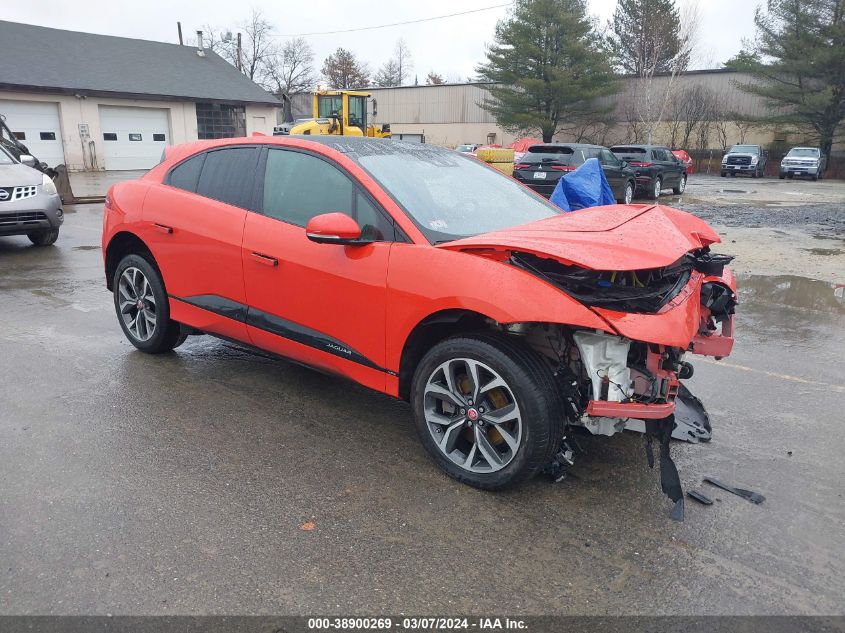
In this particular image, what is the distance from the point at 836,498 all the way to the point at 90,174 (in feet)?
97.8

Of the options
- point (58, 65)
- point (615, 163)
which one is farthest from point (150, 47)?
point (615, 163)

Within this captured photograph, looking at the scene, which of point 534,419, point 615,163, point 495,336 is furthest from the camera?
point 615,163

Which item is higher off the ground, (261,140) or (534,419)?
(261,140)

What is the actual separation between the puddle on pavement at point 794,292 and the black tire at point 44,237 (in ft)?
32.7

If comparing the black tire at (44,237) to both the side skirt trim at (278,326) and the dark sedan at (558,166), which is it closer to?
the side skirt trim at (278,326)

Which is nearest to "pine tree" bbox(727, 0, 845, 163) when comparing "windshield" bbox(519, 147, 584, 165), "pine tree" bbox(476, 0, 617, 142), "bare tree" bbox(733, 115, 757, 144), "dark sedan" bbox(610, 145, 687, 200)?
"bare tree" bbox(733, 115, 757, 144)

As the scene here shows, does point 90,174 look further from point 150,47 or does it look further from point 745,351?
point 745,351

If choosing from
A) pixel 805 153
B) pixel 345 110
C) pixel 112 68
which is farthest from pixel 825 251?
pixel 112 68

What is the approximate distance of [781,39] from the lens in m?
39.0

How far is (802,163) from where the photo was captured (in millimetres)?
33281

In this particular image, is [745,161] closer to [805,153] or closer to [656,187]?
[805,153]

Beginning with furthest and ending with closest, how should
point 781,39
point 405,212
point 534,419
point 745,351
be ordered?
point 781,39, point 745,351, point 405,212, point 534,419

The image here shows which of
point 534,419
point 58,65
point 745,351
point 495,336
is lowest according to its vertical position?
point 745,351

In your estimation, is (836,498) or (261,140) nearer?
(836,498)
